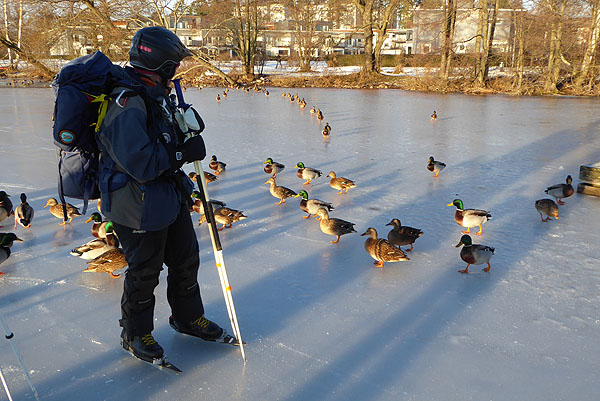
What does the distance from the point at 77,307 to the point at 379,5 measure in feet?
120

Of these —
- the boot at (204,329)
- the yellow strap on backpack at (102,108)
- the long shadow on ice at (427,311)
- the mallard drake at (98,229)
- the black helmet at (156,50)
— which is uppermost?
the black helmet at (156,50)

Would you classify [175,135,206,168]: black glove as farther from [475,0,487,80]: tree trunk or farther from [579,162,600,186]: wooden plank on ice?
[475,0,487,80]: tree trunk

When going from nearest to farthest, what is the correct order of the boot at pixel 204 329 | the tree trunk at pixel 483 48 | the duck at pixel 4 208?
the boot at pixel 204 329 → the duck at pixel 4 208 → the tree trunk at pixel 483 48

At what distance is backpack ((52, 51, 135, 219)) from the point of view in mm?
2174

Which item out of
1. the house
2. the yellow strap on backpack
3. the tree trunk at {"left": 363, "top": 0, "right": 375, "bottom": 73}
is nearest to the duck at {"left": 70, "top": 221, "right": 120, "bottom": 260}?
the yellow strap on backpack

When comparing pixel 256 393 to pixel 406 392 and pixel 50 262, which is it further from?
pixel 50 262

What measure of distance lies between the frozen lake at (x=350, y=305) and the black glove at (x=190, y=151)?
3.71ft

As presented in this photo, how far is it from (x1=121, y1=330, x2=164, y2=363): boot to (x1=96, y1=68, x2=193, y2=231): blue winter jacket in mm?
664

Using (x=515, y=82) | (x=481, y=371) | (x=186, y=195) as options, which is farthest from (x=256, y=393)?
(x=515, y=82)

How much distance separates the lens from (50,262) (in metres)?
4.09

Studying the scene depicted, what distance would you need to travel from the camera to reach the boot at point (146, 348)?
2.56m

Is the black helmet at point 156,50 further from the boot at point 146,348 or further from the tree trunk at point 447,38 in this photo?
the tree trunk at point 447,38

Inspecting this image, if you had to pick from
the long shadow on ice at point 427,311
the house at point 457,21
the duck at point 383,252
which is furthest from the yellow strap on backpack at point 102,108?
the house at point 457,21

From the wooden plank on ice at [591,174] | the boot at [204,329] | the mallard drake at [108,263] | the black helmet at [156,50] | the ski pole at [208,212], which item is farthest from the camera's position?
the wooden plank on ice at [591,174]
